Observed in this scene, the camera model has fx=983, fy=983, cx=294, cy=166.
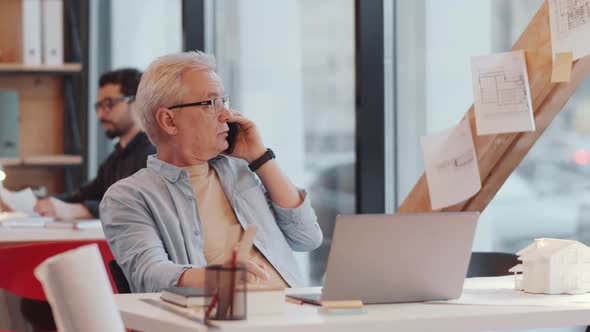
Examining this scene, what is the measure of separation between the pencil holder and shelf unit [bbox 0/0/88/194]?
14.6ft

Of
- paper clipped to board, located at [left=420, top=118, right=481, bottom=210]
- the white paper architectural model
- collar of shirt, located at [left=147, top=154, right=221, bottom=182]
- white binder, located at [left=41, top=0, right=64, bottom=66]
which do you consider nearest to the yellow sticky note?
paper clipped to board, located at [left=420, top=118, right=481, bottom=210]

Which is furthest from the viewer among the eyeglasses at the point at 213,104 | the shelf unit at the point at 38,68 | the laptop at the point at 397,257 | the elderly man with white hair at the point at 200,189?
the shelf unit at the point at 38,68

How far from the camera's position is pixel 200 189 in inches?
102

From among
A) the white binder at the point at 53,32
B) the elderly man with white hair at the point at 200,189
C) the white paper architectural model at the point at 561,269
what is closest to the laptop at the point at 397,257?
the white paper architectural model at the point at 561,269

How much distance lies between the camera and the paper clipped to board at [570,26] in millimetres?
2393

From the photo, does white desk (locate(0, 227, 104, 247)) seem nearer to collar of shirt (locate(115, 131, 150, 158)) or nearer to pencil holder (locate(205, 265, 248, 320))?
collar of shirt (locate(115, 131, 150, 158))

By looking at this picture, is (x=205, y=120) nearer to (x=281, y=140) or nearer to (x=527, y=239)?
(x=527, y=239)

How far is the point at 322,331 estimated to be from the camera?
1.62 m

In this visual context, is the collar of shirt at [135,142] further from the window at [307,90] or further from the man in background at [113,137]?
the window at [307,90]

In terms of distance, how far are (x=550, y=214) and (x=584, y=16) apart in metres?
0.58

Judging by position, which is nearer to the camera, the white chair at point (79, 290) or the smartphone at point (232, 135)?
the white chair at point (79, 290)

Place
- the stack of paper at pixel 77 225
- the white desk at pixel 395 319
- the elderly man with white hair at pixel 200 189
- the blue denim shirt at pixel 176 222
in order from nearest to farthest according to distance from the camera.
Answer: the white desk at pixel 395 319 < the blue denim shirt at pixel 176 222 < the elderly man with white hair at pixel 200 189 < the stack of paper at pixel 77 225

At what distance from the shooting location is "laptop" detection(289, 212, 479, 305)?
181 centimetres

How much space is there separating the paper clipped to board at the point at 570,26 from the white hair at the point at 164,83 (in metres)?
0.90
